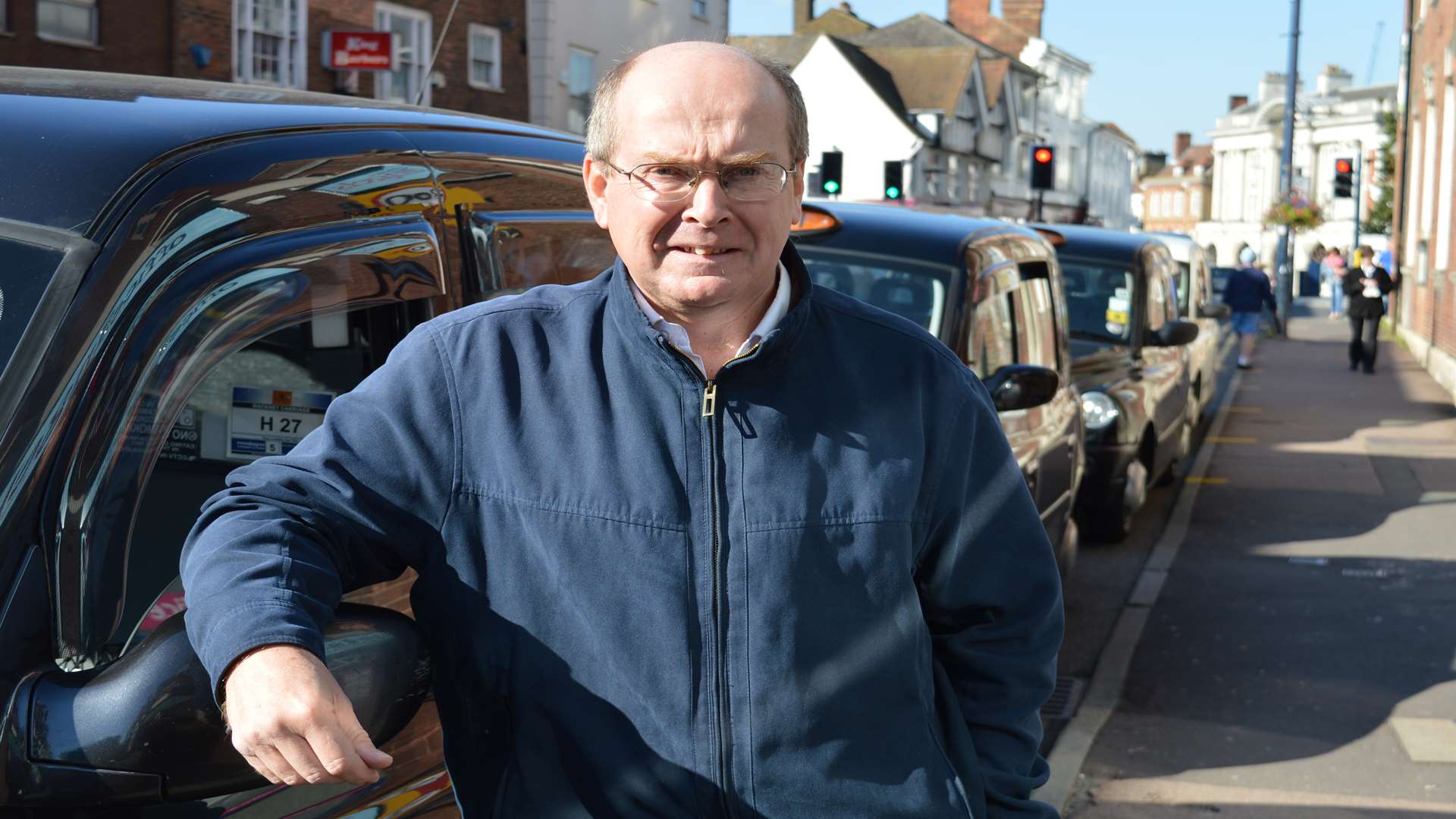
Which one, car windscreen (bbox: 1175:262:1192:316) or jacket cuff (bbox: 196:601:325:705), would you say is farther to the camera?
car windscreen (bbox: 1175:262:1192:316)

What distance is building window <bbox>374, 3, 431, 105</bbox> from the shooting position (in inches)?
985

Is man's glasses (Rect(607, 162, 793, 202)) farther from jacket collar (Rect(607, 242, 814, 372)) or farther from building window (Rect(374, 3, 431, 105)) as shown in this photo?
building window (Rect(374, 3, 431, 105))

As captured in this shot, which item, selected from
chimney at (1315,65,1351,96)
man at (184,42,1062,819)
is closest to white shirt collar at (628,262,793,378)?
man at (184,42,1062,819)

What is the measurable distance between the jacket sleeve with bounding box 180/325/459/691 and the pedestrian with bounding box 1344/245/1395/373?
77.3 ft

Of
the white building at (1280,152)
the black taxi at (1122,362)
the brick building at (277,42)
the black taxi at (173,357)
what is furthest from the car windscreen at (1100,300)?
the white building at (1280,152)

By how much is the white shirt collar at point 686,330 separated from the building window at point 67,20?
18.1 metres

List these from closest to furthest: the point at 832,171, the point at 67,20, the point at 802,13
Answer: the point at 67,20 → the point at 832,171 → the point at 802,13

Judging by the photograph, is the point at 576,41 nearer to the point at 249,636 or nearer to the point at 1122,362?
the point at 1122,362

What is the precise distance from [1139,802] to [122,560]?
4321mm

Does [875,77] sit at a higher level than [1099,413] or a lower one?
higher

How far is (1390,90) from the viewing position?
97.5 m

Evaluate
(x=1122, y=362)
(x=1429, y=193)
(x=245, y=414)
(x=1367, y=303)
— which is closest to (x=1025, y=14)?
(x=1429, y=193)

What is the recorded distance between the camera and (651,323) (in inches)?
83.0

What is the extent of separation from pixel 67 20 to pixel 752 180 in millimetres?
18941
